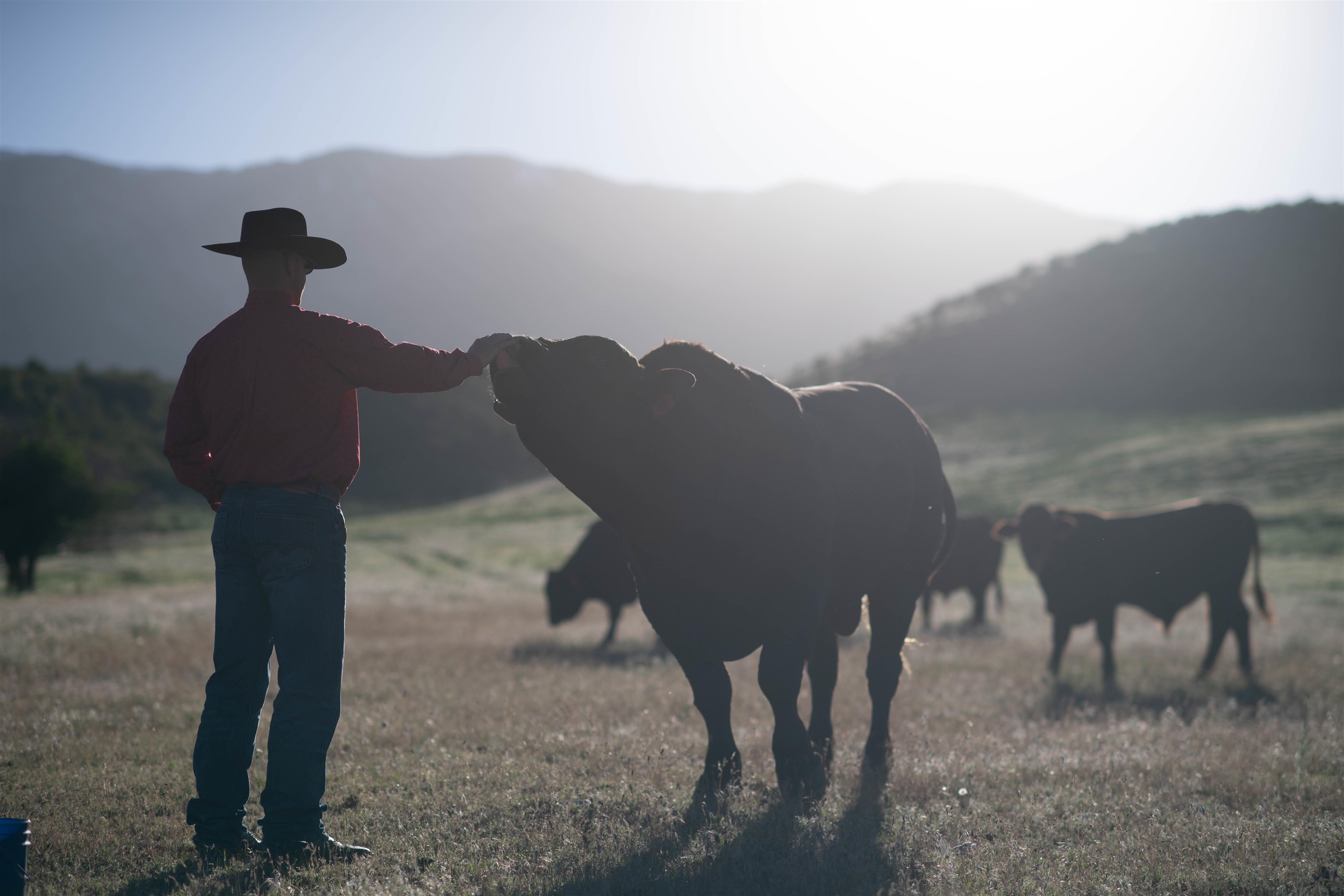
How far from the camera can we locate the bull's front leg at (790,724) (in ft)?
14.4

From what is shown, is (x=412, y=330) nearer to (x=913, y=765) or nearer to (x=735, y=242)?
(x=913, y=765)

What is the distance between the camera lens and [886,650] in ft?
19.0

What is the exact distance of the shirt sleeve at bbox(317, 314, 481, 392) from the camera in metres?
3.53

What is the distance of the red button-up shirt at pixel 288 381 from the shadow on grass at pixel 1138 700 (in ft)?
22.9

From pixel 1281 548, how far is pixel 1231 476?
9319mm

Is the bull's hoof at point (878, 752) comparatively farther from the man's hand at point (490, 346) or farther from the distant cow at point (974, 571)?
the distant cow at point (974, 571)

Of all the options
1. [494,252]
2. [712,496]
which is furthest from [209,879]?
[494,252]

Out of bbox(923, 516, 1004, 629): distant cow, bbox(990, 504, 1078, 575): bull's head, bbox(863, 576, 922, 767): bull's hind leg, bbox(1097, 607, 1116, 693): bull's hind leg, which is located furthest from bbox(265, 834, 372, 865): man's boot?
bbox(923, 516, 1004, 629): distant cow

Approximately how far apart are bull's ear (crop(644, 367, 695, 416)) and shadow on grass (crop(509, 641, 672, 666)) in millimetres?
7128

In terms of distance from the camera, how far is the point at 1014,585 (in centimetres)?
2364

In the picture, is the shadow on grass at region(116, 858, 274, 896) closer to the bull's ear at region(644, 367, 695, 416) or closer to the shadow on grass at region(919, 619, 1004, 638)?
the bull's ear at region(644, 367, 695, 416)

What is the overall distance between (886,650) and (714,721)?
1.63 meters

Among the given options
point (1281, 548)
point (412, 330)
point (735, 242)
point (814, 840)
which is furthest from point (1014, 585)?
point (735, 242)

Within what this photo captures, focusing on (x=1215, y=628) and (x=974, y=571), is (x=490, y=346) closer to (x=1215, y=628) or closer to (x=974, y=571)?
(x=1215, y=628)
